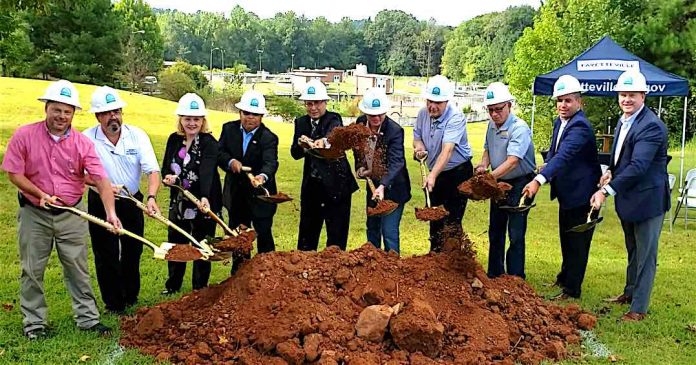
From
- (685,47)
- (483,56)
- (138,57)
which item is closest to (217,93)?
(138,57)

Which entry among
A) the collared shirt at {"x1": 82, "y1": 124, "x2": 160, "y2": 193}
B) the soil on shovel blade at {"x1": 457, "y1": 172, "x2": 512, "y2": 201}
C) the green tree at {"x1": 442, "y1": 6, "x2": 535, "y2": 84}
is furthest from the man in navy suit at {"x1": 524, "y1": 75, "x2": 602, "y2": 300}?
the green tree at {"x1": 442, "y1": 6, "x2": 535, "y2": 84}

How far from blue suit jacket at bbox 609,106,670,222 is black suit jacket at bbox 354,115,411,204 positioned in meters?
1.84

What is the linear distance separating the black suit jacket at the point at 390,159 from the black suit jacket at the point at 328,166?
0.56 feet

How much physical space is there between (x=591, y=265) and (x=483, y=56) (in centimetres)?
8828

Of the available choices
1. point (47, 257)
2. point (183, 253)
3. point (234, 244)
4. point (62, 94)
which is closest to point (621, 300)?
point (234, 244)

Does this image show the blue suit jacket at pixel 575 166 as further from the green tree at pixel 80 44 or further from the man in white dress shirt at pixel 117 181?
the green tree at pixel 80 44

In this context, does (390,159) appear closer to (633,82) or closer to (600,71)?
(633,82)

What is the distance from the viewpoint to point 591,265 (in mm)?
8328

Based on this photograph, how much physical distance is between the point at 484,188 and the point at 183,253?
254 centimetres

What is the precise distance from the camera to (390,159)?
261 inches

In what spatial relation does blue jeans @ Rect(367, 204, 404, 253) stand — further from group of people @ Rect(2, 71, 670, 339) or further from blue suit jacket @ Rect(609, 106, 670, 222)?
blue suit jacket @ Rect(609, 106, 670, 222)

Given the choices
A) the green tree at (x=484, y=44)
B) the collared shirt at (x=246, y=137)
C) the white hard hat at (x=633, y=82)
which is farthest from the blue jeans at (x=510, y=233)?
the green tree at (x=484, y=44)

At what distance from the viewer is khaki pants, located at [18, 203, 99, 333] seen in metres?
5.21

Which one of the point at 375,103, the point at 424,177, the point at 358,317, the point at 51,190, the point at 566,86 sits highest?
the point at 566,86
